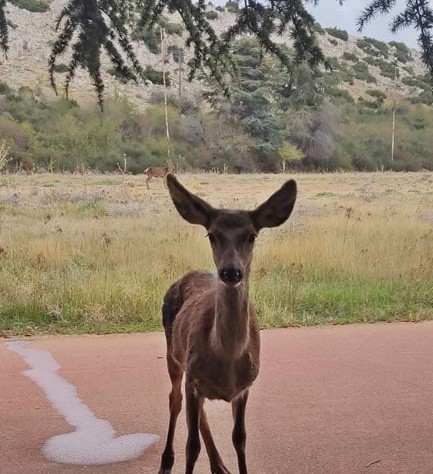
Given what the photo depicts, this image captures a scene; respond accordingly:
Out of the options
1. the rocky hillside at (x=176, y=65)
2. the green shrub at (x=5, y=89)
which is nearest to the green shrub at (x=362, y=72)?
the rocky hillside at (x=176, y=65)

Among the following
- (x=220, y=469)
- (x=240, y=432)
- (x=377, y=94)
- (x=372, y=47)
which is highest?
(x=372, y=47)

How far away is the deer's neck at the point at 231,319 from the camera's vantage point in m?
4.25

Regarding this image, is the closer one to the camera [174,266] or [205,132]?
[174,266]

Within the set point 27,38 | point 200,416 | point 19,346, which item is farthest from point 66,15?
point 27,38

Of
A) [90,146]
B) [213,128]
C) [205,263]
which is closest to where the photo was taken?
[205,263]

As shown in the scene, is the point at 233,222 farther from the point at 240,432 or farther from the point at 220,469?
the point at 220,469

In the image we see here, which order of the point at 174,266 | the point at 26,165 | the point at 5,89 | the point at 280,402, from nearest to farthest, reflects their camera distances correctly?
the point at 280,402 < the point at 174,266 < the point at 26,165 < the point at 5,89

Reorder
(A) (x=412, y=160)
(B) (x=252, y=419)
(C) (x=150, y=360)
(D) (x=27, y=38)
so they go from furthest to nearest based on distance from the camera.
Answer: (D) (x=27, y=38)
(A) (x=412, y=160)
(C) (x=150, y=360)
(B) (x=252, y=419)

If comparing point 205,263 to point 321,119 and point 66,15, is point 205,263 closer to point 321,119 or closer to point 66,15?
point 66,15

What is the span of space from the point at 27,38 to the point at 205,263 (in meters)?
47.6

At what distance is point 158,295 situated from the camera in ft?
33.0

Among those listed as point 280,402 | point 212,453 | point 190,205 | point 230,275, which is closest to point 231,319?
point 230,275

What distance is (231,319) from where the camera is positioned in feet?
14.1

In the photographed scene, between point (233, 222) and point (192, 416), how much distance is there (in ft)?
3.90
